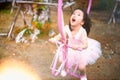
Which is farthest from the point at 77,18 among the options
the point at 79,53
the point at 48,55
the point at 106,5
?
the point at 106,5

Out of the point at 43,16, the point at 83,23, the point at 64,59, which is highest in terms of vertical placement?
the point at 83,23

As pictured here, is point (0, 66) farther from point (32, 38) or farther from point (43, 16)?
point (43, 16)

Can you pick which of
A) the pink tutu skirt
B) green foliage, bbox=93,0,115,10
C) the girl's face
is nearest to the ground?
the pink tutu skirt

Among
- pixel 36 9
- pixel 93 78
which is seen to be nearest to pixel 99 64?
pixel 93 78

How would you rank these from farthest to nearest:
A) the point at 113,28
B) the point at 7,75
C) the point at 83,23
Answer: the point at 113,28, the point at 7,75, the point at 83,23

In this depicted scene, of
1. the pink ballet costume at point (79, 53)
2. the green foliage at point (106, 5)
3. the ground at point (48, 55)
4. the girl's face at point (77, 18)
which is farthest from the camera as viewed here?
the green foliage at point (106, 5)

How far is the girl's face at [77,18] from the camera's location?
3.15m

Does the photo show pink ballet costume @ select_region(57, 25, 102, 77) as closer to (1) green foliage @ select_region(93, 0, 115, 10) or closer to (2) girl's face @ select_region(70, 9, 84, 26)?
(2) girl's face @ select_region(70, 9, 84, 26)

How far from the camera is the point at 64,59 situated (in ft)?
10.7

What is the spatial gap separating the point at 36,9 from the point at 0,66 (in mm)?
1807

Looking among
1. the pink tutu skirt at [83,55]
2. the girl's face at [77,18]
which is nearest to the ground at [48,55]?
the pink tutu skirt at [83,55]

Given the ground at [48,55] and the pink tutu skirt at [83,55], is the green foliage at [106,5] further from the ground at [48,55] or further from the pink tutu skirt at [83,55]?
the pink tutu skirt at [83,55]

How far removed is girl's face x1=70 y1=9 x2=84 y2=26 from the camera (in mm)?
3154

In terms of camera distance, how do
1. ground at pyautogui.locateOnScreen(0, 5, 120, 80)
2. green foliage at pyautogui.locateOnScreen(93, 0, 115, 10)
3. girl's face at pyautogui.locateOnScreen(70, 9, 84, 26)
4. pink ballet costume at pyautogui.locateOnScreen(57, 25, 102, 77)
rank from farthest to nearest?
1. green foliage at pyautogui.locateOnScreen(93, 0, 115, 10)
2. ground at pyautogui.locateOnScreen(0, 5, 120, 80)
3. pink ballet costume at pyautogui.locateOnScreen(57, 25, 102, 77)
4. girl's face at pyautogui.locateOnScreen(70, 9, 84, 26)
